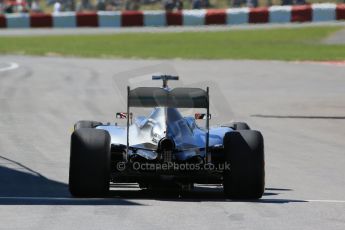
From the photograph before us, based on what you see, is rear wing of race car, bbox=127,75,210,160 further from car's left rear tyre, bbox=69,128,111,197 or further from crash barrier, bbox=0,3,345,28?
crash barrier, bbox=0,3,345,28

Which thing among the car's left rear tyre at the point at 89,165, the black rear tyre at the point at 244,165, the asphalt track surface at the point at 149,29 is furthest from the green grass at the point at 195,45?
the car's left rear tyre at the point at 89,165

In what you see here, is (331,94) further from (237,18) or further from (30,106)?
(237,18)

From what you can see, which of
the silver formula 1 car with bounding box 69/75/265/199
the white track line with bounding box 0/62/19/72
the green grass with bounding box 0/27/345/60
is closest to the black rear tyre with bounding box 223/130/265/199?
the silver formula 1 car with bounding box 69/75/265/199

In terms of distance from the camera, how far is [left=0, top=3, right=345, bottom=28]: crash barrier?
44688 mm

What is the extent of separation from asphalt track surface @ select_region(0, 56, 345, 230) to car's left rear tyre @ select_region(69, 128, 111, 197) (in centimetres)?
16

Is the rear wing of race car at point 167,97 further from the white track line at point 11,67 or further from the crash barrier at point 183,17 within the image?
the crash barrier at point 183,17

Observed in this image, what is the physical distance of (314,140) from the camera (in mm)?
17406

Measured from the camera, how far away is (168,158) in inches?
416

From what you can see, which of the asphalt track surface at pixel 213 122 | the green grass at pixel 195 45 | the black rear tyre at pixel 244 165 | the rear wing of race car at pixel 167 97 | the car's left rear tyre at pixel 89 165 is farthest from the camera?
the green grass at pixel 195 45

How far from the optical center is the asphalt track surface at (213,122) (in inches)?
371

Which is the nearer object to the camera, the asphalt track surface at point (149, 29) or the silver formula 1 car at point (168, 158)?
the silver formula 1 car at point (168, 158)

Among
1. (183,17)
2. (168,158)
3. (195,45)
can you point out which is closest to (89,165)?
(168,158)

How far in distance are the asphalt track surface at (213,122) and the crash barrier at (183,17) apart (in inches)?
501

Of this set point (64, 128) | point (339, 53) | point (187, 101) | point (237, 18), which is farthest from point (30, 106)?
point (237, 18)
